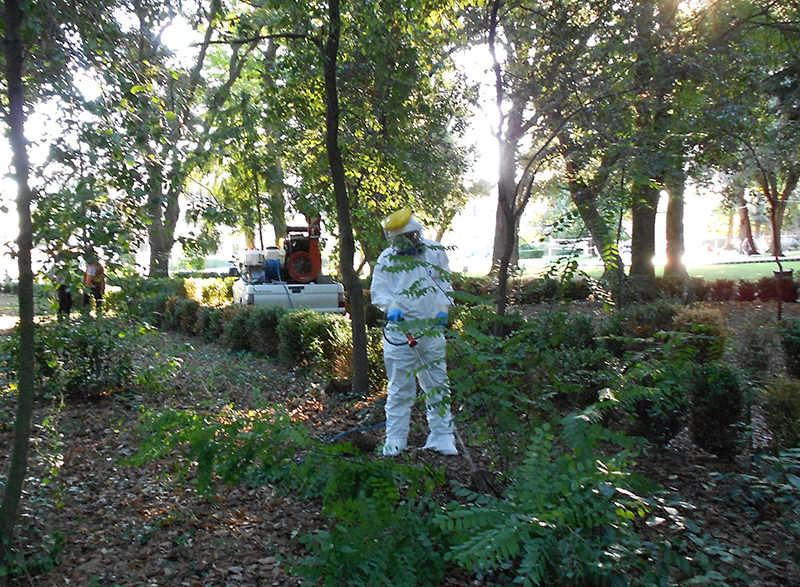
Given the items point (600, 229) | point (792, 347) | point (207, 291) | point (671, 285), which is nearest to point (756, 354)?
point (792, 347)

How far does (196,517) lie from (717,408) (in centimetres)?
358

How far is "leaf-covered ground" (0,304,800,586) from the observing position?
11.3 ft

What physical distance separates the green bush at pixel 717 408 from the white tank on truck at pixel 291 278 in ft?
25.8

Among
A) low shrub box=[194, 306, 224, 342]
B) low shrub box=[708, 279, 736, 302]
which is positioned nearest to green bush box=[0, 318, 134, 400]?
low shrub box=[194, 306, 224, 342]

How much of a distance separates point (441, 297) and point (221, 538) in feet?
7.37

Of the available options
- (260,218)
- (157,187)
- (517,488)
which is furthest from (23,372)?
(517,488)

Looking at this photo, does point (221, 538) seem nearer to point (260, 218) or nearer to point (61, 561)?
point (61, 561)

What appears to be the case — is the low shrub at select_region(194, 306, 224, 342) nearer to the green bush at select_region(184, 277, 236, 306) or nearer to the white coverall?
the green bush at select_region(184, 277, 236, 306)

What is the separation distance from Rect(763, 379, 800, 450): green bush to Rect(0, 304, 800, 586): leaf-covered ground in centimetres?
34

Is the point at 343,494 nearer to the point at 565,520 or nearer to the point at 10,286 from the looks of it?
the point at 565,520

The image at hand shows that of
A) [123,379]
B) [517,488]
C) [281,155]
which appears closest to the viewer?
[517,488]

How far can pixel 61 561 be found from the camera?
142 inches

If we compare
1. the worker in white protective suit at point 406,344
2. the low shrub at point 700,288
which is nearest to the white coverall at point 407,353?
the worker in white protective suit at point 406,344

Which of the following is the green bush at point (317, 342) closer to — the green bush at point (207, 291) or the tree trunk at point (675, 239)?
the green bush at point (207, 291)
